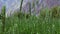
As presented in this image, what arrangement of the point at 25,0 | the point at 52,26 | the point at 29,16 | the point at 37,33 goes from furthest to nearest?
the point at 25,0
the point at 29,16
the point at 52,26
the point at 37,33

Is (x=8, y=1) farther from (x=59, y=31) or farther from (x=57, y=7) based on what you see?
(x=59, y=31)

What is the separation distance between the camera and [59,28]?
1425mm

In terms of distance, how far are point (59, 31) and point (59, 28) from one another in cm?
7

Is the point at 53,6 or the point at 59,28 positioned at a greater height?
the point at 53,6

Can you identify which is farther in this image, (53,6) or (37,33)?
(53,6)

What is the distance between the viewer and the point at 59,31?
1.36m

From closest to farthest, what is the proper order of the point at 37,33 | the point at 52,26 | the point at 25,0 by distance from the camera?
the point at 37,33 → the point at 52,26 → the point at 25,0

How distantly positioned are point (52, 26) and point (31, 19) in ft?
0.72

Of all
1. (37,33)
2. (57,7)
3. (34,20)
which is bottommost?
(37,33)

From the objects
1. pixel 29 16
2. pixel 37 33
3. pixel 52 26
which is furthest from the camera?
pixel 29 16

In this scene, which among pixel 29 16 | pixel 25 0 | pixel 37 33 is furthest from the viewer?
pixel 25 0

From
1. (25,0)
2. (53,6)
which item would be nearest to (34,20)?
(25,0)

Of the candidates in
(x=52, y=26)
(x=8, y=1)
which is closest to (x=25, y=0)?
(x=8, y=1)

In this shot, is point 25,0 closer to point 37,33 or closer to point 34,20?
point 34,20
